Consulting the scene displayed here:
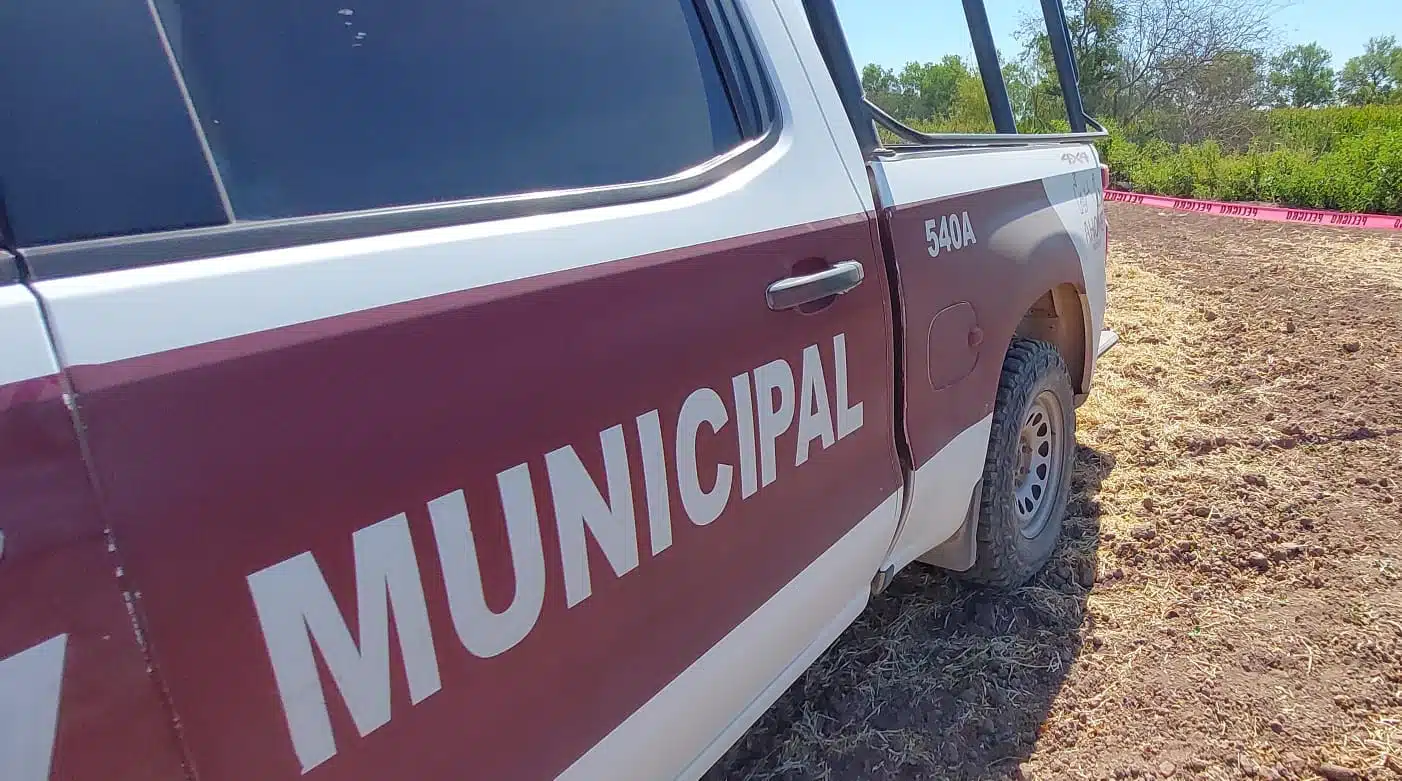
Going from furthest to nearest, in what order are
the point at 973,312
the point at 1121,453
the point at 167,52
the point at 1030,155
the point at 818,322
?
the point at 1121,453 < the point at 1030,155 < the point at 973,312 < the point at 818,322 < the point at 167,52

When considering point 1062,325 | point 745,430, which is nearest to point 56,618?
point 745,430

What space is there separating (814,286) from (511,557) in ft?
2.59

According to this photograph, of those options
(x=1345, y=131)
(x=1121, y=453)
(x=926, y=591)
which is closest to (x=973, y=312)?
(x=926, y=591)

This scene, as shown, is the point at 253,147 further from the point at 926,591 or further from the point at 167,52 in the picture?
the point at 926,591

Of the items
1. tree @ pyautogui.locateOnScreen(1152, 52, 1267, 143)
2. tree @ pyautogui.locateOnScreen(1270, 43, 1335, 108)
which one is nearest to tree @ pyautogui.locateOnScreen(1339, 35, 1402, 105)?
tree @ pyautogui.locateOnScreen(1270, 43, 1335, 108)

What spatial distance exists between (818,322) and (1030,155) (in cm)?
140

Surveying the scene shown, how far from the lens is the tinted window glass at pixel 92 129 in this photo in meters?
0.77

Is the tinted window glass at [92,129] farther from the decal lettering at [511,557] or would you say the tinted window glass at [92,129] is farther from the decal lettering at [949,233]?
the decal lettering at [949,233]

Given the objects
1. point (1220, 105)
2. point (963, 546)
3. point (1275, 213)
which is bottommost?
point (1275, 213)

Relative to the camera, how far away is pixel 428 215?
1.07m

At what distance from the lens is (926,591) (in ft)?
9.68

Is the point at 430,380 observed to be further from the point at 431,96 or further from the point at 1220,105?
the point at 1220,105

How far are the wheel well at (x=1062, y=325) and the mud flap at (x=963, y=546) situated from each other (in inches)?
32.4

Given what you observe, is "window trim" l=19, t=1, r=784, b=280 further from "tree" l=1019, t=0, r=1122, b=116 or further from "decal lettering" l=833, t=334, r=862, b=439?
"tree" l=1019, t=0, r=1122, b=116
